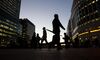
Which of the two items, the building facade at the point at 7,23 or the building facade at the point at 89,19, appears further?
the building facade at the point at 7,23

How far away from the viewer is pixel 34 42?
16.2m

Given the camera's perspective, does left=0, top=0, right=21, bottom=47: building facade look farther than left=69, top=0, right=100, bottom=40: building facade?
Yes

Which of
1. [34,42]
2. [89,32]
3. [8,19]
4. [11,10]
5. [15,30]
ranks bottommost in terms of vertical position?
[34,42]

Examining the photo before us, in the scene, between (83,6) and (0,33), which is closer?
(83,6)

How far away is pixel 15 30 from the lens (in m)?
105

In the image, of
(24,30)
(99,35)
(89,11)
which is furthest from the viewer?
(24,30)

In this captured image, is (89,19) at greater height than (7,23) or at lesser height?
lesser

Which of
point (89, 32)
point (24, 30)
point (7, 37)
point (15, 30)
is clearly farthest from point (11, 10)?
point (89, 32)

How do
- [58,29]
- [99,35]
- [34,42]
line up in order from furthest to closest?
[99,35]
[34,42]
[58,29]

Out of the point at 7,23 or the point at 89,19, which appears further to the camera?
the point at 7,23

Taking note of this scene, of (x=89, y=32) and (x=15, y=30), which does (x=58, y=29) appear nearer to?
(x=89, y=32)

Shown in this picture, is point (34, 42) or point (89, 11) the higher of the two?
point (89, 11)

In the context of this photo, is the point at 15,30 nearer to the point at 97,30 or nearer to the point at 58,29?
the point at 97,30

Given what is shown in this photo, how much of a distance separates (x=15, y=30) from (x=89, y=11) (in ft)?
247
